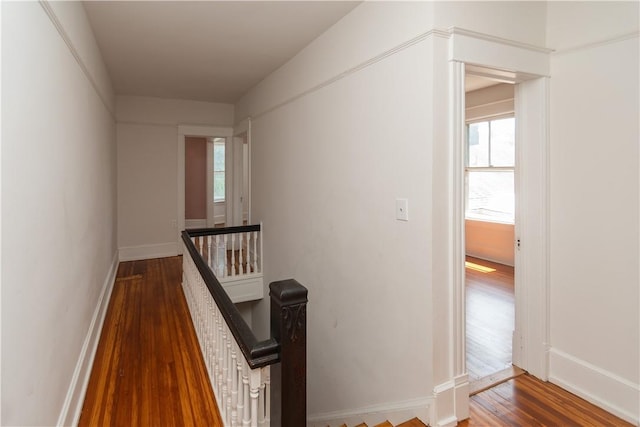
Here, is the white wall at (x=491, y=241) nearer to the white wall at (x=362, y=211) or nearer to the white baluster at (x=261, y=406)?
the white wall at (x=362, y=211)

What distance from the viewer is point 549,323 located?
255cm

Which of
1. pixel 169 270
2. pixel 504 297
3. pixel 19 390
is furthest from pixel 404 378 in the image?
pixel 169 270

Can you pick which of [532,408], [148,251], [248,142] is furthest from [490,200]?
[148,251]

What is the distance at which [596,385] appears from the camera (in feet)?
7.45

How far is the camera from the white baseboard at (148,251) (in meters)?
5.73

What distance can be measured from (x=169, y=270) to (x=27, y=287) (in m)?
3.90

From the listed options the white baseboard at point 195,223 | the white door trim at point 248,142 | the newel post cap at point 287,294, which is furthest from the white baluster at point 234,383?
the white baseboard at point 195,223

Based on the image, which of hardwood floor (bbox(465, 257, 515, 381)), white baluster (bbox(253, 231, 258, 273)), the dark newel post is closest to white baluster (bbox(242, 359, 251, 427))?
the dark newel post

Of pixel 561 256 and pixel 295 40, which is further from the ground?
pixel 295 40

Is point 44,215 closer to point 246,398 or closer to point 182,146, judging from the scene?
point 246,398

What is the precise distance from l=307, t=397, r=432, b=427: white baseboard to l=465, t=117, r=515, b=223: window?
4.24 metres

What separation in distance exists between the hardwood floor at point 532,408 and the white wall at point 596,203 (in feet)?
0.31

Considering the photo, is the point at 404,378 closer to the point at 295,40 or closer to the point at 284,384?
the point at 284,384

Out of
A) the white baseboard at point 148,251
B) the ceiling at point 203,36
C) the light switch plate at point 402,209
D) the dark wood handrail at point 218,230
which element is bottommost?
the white baseboard at point 148,251
